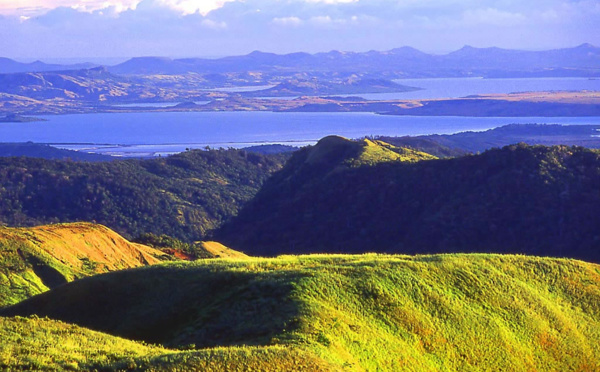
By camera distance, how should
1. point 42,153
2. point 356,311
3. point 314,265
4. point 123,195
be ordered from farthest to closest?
point 42,153, point 123,195, point 314,265, point 356,311

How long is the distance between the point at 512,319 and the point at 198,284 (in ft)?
30.1

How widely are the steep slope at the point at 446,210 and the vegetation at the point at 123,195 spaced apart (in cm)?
1374

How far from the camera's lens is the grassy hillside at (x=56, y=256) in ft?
117

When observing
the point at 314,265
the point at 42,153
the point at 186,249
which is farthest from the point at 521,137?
the point at 314,265

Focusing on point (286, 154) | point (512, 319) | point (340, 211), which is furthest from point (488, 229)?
point (286, 154)

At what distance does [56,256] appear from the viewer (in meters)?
39.6

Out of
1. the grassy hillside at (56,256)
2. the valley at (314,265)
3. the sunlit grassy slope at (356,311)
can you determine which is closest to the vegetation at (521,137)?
the valley at (314,265)

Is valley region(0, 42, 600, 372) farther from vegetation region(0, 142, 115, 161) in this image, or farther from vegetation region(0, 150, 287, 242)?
vegetation region(0, 142, 115, 161)

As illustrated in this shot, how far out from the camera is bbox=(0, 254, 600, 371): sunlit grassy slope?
18.2m

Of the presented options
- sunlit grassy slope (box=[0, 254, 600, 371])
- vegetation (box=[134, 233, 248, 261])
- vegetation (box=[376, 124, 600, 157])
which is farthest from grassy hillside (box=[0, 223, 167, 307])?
vegetation (box=[376, 124, 600, 157])

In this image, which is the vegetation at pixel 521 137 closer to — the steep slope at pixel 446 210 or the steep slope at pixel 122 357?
the steep slope at pixel 446 210

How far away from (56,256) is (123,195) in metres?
48.4

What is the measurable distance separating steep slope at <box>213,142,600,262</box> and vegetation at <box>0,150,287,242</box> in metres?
13.7

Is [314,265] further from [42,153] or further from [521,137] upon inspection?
[521,137]
